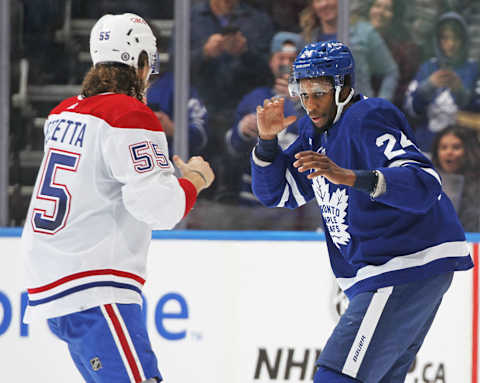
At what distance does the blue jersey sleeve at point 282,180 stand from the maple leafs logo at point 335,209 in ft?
0.55

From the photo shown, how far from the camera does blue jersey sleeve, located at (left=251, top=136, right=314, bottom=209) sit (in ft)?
8.65

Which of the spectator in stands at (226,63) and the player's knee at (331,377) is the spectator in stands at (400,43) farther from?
the player's knee at (331,377)

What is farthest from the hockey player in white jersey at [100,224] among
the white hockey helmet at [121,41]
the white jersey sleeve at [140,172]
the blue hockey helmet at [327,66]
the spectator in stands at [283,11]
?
the spectator in stands at [283,11]

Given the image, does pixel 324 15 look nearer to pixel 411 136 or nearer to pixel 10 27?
pixel 10 27

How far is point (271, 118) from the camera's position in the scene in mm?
2566

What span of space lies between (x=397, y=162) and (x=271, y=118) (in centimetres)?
47

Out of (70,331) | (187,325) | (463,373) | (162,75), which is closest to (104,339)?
(70,331)

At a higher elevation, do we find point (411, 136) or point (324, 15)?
point (324, 15)

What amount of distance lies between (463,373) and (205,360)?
3.50 ft

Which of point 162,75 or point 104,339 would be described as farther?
point 162,75

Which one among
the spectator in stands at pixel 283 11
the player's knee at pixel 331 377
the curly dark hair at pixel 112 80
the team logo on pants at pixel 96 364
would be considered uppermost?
the spectator in stands at pixel 283 11

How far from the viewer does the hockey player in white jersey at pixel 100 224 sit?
2.16 meters

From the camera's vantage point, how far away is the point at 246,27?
4695mm

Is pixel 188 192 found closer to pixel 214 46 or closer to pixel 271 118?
pixel 271 118
